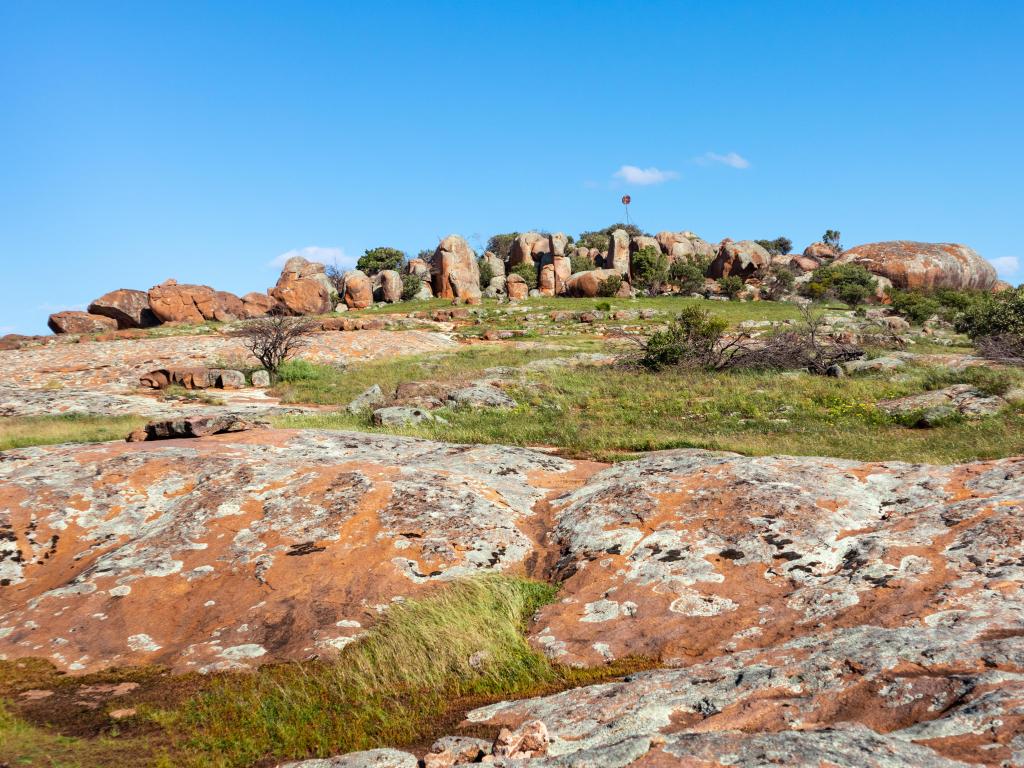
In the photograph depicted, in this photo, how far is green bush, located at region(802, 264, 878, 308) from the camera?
56.6 metres

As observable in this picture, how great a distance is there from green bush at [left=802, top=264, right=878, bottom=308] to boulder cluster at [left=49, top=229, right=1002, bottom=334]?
236 centimetres

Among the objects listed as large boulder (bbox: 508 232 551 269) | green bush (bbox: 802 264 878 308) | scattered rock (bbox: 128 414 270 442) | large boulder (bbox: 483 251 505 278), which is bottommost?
scattered rock (bbox: 128 414 270 442)

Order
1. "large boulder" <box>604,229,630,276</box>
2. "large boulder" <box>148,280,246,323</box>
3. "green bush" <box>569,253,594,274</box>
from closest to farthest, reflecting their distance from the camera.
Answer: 1. "large boulder" <box>148,280,246,323</box>
2. "green bush" <box>569,253,594,274</box>
3. "large boulder" <box>604,229,630,276</box>

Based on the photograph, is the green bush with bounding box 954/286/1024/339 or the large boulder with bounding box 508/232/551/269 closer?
the green bush with bounding box 954/286/1024/339

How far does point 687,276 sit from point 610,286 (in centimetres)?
992

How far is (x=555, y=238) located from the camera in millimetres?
73250

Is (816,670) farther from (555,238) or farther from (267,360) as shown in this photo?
(555,238)

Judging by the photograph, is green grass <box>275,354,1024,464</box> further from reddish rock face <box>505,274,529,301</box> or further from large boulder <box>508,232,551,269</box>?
large boulder <box>508,232,551,269</box>

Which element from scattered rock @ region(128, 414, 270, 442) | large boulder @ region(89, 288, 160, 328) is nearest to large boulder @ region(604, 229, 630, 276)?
large boulder @ region(89, 288, 160, 328)

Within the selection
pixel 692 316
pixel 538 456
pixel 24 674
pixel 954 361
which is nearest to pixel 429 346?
pixel 692 316

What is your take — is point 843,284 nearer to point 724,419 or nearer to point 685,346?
point 685,346

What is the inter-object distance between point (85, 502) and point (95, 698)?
343 centimetres

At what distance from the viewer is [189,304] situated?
50750mm

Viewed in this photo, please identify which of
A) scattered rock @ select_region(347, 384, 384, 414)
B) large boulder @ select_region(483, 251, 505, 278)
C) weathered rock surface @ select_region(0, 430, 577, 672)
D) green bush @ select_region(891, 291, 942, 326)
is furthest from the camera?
large boulder @ select_region(483, 251, 505, 278)
